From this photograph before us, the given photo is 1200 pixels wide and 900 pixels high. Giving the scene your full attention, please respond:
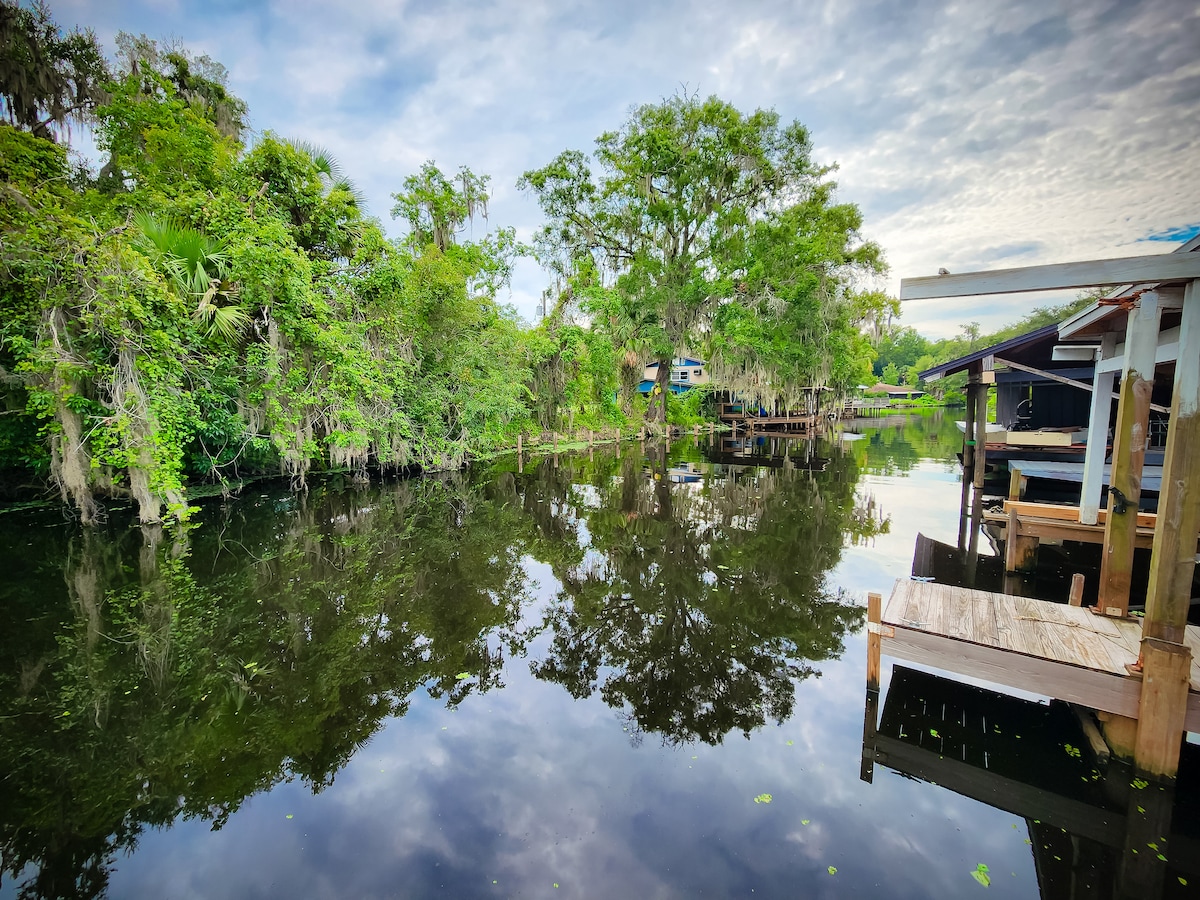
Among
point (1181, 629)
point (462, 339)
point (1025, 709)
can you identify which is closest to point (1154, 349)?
point (1181, 629)

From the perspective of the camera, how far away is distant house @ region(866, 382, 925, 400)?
60.8m

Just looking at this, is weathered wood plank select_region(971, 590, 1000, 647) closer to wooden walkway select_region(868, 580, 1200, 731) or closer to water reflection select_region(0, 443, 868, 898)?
wooden walkway select_region(868, 580, 1200, 731)

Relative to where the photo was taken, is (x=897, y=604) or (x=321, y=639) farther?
(x=321, y=639)

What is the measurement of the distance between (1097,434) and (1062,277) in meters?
4.43

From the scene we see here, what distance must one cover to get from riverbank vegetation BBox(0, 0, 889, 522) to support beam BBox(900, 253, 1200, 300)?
10749 mm

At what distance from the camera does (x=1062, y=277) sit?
326 cm

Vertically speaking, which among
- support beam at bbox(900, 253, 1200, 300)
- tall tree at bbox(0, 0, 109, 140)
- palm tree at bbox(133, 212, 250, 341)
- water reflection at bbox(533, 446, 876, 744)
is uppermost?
tall tree at bbox(0, 0, 109, 140)

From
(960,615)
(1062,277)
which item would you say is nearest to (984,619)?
(960,615)

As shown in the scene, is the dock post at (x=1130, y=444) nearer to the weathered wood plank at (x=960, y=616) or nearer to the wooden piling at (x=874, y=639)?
the weathered wood plank at (x=960, y=616)

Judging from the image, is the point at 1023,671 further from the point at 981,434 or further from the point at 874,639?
the point at 981,434

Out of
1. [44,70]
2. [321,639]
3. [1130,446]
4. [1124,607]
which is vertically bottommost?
[321,639]

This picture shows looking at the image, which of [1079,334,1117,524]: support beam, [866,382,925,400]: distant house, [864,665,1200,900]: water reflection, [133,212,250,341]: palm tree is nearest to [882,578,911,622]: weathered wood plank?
[864,665,1200,900]: water reflection

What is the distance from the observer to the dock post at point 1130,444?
12.4 feet

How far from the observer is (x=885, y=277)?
3181cm
